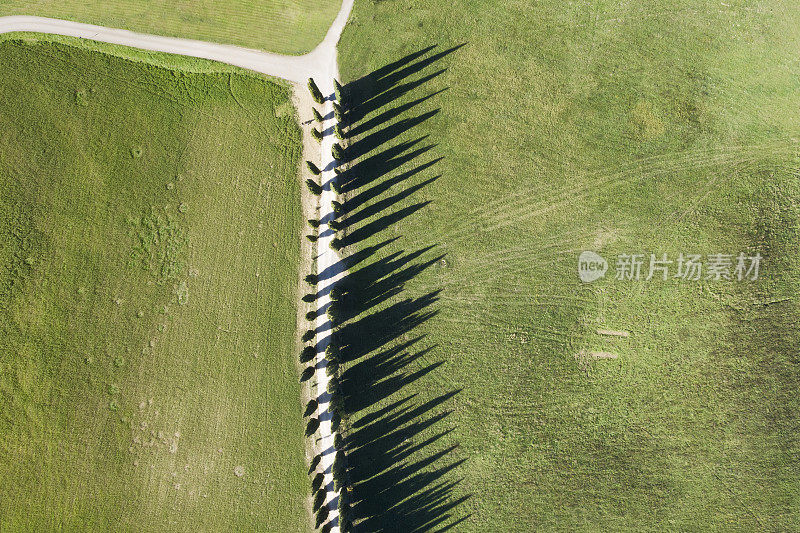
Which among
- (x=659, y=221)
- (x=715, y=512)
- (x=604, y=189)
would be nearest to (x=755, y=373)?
(x=715, y=512)

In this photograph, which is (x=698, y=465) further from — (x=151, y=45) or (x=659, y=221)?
(x=151, y=45)

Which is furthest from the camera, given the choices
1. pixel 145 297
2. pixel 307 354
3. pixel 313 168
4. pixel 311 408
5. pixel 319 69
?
pixel 319 69

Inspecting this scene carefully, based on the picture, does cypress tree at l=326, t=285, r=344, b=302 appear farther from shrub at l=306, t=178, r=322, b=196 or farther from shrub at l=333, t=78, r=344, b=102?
shrub at l=333, t=78, r=344, b=102

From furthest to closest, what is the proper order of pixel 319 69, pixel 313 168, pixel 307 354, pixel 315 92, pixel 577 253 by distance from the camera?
pixel 319 69
pixel 315 92
pixel 313 168
pixel 577 253
pixel 307 354

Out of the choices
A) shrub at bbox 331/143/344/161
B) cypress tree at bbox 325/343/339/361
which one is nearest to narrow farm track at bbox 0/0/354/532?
cypress tree at bbox 325/343/339/361

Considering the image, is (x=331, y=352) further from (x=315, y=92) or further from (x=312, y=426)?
(x=315, y=92)

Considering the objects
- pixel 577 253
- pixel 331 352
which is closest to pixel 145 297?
pixel 331 352

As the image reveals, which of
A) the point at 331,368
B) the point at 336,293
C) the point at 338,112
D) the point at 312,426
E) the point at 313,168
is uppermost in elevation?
the point at 338,112

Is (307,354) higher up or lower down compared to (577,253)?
lower down
